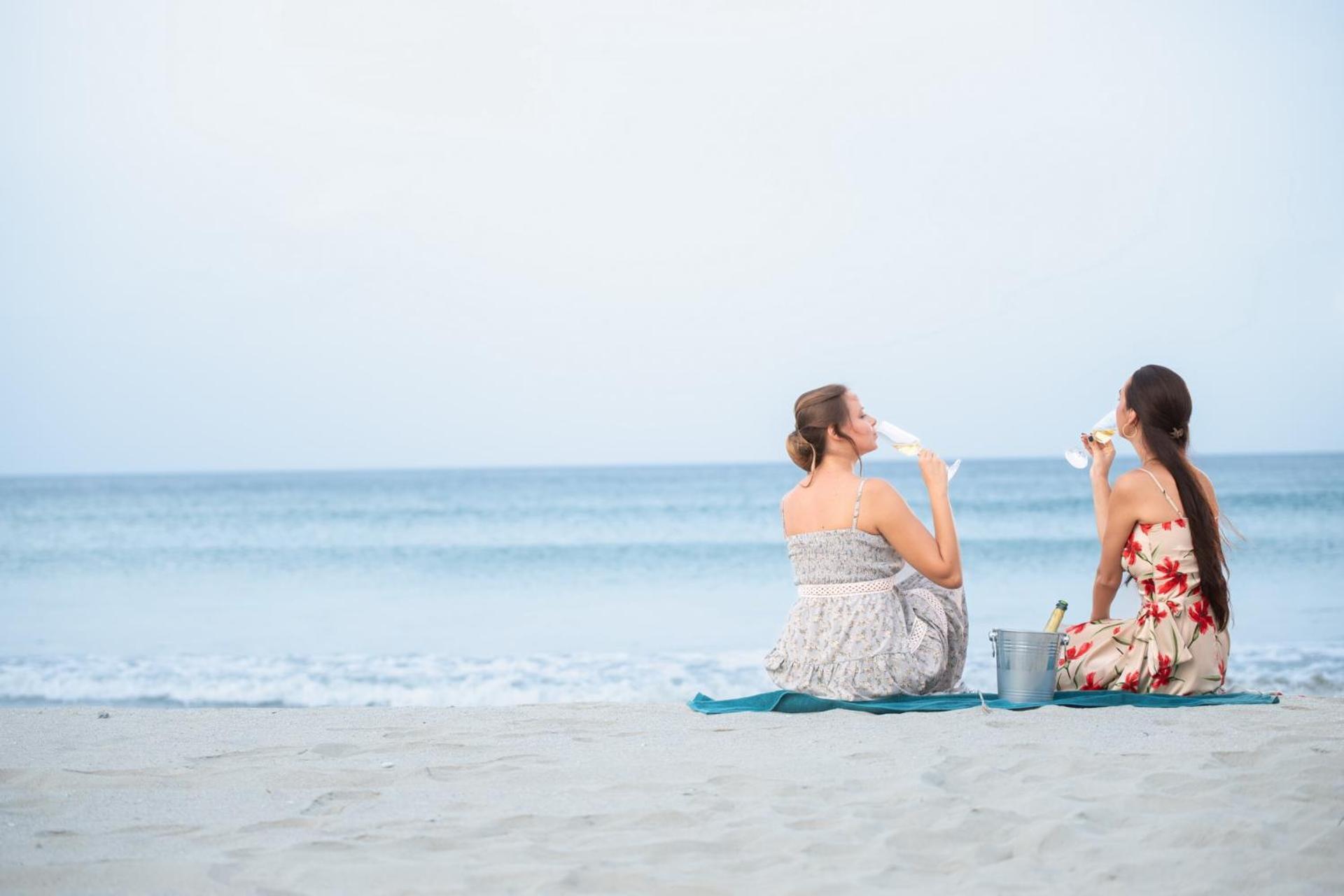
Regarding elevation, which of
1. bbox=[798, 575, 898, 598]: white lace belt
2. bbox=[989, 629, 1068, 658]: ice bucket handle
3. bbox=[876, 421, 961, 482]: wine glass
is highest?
bbox=[876, 421, 961, 482]: wine glass

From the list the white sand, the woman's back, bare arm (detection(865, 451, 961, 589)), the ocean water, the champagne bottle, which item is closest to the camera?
the white sand

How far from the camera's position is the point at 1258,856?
2480 millimetres

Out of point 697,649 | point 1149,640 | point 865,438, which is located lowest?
point 697,649

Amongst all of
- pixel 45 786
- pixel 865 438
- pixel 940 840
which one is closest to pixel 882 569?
pixel 865 438

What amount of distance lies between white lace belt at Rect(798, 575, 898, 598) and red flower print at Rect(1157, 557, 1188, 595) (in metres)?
0.99

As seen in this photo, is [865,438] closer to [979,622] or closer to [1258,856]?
[1258,856]

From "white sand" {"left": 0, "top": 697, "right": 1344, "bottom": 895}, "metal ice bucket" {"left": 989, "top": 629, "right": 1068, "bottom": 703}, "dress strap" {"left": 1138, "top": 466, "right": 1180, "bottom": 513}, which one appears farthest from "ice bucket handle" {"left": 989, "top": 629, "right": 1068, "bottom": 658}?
"dress strap" {"left": 1138, "top": 466, "right": 1180, "bottom": 513}

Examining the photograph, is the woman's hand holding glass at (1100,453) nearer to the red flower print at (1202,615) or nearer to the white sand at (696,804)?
the red flower print at (1202,615)

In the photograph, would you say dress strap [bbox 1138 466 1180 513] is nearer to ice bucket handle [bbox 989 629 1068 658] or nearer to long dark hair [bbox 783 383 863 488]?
ice bucket handle [bbox 989 629 1068 658]

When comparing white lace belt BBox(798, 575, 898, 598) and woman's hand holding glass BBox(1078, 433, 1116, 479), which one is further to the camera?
woman's hand holding glass BBox(1078, 433, 1116, 479)

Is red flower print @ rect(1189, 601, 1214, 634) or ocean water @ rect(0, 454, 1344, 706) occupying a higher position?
red flower print @ rect(1189, 601, 1214, 634)

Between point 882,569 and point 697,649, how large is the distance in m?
6.17

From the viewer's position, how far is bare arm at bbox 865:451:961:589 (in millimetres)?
4234

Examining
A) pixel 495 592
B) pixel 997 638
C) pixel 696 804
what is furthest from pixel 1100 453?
pixel 495 592
